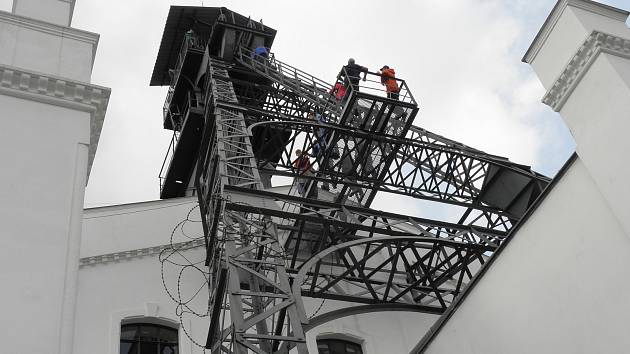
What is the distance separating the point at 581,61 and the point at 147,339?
1011 cm

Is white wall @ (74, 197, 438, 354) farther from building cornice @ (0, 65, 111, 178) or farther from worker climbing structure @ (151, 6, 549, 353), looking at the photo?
building cornice @ (0, 65, 111, 178)

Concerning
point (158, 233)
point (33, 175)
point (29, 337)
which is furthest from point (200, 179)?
point (29, 337)

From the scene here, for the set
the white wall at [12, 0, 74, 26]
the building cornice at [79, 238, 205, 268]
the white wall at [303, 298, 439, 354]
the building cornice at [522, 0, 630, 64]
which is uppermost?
the white wall at [12, 0, 74, 26]

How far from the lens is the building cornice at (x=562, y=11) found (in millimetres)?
12250

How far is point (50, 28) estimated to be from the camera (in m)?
11.2

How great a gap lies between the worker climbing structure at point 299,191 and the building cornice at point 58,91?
2.84 metres

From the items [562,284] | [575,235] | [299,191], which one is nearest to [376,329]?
[299,191]

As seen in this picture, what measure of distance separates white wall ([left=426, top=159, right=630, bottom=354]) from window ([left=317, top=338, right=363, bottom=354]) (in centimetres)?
557

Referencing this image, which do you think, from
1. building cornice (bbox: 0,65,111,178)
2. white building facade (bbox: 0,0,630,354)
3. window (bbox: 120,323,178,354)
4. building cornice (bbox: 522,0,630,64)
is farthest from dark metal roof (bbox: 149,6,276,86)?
building cornice (bbox: 0,65,111,178)

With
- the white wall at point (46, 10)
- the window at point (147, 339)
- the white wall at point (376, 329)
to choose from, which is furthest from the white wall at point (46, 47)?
the white wall at point (376, 329)

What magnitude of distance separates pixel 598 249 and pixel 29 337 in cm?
723

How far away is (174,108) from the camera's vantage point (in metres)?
24.6

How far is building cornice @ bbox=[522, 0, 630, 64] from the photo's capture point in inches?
482

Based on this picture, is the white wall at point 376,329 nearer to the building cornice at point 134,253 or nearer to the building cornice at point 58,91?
the building cornice at point 134,253
